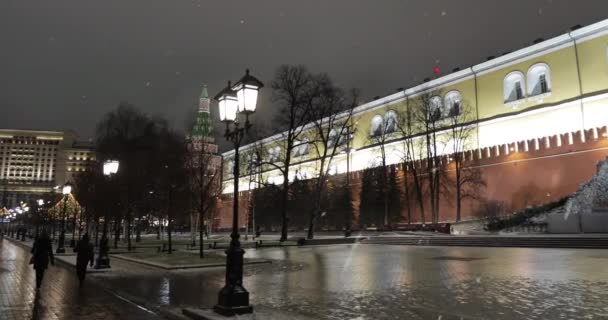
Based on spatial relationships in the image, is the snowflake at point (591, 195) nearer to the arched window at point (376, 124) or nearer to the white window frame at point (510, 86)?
the white window frame at point (510, 86)

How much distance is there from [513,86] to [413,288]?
38.4m

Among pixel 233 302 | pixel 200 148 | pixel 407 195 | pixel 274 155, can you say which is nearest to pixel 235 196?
pixel 233 302

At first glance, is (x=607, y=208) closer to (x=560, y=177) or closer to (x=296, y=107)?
(x=560, y=177)

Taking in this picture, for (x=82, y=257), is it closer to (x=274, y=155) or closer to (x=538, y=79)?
(x=274, y=155)

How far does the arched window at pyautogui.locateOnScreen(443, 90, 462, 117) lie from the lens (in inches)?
1882

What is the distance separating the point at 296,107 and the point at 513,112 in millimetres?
20188

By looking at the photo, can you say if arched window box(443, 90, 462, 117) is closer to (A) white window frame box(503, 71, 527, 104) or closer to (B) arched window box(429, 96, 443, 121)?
(B) arched window box(429, 96, 443, 121)

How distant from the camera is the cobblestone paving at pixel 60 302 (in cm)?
838

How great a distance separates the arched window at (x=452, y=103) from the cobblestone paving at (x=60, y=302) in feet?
134

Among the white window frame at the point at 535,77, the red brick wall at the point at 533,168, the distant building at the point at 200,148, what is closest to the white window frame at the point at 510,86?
the white window frame at the point at 535,77

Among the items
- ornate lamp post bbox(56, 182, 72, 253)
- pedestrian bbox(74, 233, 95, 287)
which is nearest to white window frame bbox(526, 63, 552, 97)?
ornate lamp post bbox(56, 182, 72, 253)

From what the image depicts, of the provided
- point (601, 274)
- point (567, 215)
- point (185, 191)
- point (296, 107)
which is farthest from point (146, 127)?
point (601, 274)

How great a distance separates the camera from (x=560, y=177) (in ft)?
119

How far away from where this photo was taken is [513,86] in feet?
144
